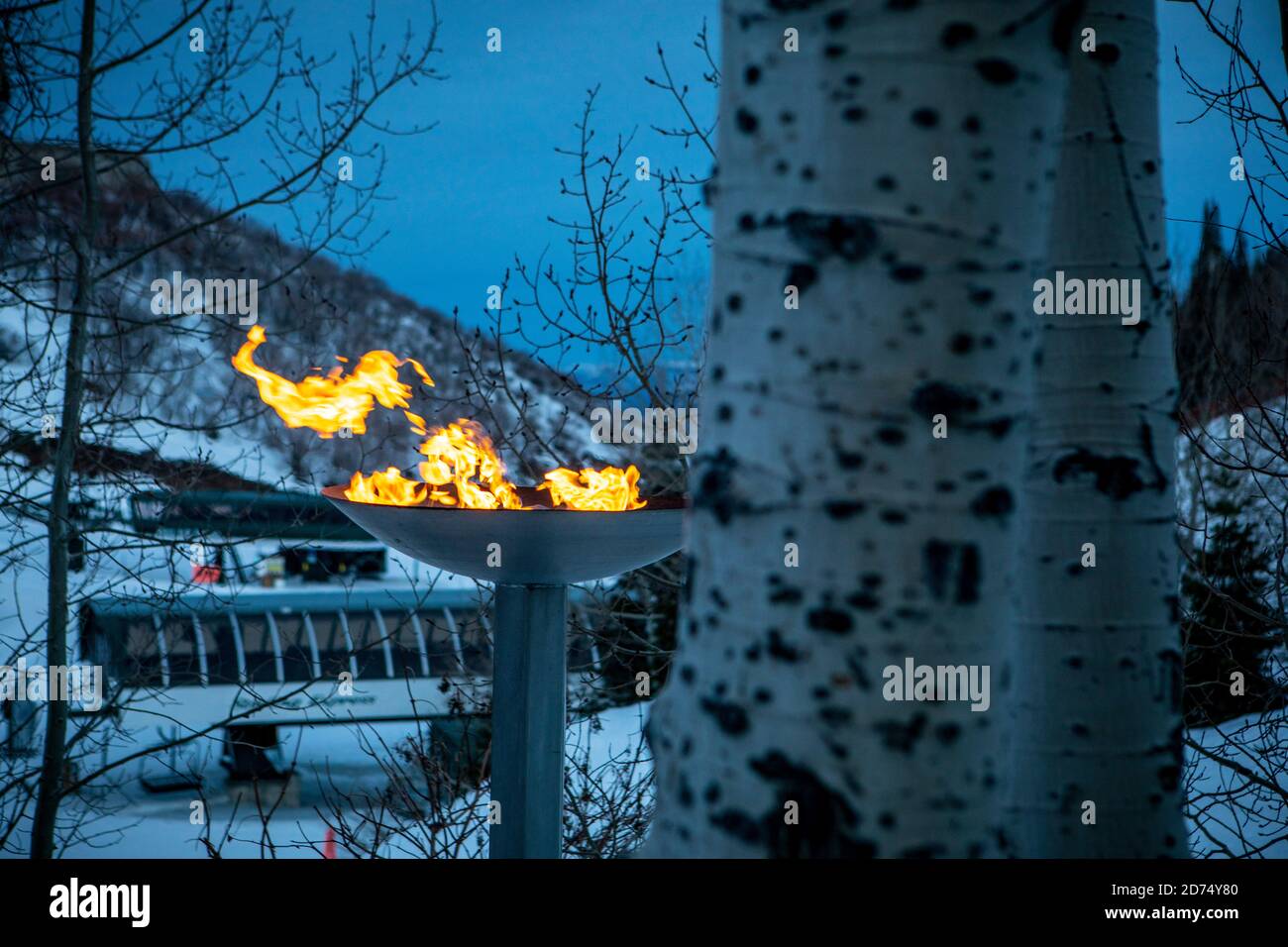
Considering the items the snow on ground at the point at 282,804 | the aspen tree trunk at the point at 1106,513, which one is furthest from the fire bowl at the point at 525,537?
the aspen tree trunk at the point at 1106,513

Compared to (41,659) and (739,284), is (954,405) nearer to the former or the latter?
(739,284)

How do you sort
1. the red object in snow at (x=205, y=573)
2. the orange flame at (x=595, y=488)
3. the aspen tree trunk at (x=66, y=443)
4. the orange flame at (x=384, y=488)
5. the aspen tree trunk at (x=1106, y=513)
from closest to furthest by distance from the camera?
the aspen tree trunk at (x=1106, y=513)
the orange flame at (x=384, y=488)
the orange flame at (x=595, y=488)
the aspen tree trunk at (x=66, y=443)
the red object in snow at (x=205, y=573)

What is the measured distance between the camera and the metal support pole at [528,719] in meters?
2.83

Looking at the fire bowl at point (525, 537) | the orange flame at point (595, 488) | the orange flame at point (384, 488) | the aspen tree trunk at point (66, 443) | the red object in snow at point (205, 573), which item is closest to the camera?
the fire bowl at point (525, 537)

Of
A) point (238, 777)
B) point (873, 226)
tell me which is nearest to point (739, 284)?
point (873, 226)

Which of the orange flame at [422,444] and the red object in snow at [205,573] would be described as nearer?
the orange flame at [422,444]

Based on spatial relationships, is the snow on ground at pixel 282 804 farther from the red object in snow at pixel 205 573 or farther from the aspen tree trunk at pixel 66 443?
the red object in snow at pixel 205 573

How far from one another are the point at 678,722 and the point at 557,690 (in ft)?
6.30

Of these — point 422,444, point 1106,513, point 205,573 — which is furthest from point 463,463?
point 205,573

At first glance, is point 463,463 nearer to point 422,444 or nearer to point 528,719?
point 422,444

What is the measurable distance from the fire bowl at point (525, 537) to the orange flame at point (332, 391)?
1.28 feet

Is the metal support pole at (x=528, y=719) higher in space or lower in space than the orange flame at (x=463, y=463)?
lower

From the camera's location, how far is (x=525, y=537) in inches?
97.4

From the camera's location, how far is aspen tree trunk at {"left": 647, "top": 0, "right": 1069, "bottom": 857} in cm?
92
